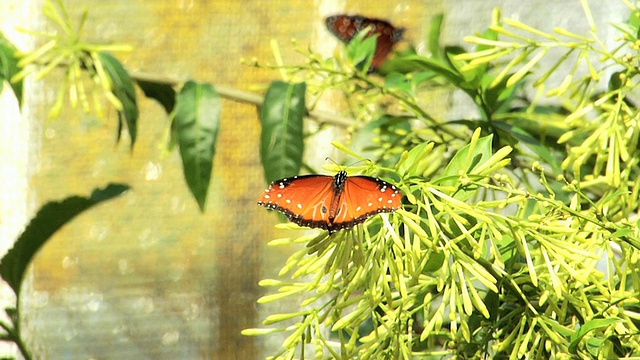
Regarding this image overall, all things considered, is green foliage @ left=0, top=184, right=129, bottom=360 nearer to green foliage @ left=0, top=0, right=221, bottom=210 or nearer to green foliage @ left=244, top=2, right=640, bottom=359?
green foliage @ left=0, top=0, right=221, bottom=210

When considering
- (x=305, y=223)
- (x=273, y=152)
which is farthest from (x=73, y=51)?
(x=305, y=223)

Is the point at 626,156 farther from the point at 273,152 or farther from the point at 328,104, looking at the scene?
the point at 328,104

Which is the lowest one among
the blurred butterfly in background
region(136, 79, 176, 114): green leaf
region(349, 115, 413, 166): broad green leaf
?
region(349, 115, 413, 166): broad green leaf

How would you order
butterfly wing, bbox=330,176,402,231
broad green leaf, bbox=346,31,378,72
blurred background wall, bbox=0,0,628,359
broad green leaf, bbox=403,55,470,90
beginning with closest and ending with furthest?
butterfly wing, bbox=330,176,402,231 → broad green leaf, bbox=403,55,470,90 → broad green leaf, bbox=346,31,378,72 → blurred background wall, bbox=0,0,628,359

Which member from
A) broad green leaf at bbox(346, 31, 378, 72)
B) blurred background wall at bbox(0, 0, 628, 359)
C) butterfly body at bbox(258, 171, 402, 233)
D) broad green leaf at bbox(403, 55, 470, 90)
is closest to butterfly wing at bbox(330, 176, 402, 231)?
butterfly body at bbox(258, 171, 402, 233)

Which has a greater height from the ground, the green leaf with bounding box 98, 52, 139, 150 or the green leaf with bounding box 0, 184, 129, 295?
the green leaf with bounding box 98, 52, 139, 150

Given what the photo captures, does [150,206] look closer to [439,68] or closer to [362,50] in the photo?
[362,50]
